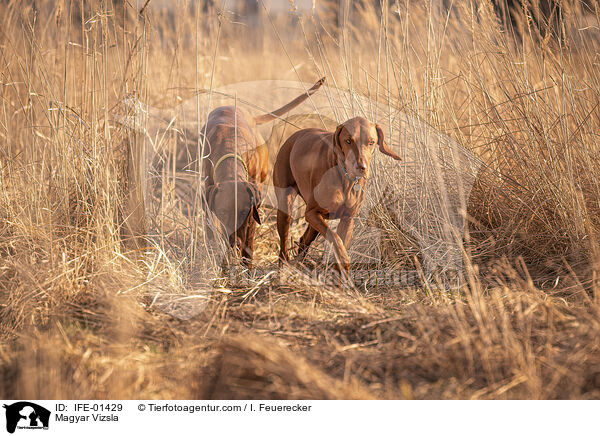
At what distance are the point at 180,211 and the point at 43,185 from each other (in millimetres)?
1139

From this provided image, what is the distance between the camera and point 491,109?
3.37 meters

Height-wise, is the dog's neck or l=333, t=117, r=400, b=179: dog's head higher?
l=333, t=117, r=400, b=179: dog's head

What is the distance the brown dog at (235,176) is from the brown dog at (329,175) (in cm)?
26

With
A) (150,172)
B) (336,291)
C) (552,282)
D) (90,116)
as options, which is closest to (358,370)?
(336,291)

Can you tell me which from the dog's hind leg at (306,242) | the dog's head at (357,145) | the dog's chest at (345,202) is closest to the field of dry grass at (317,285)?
the dog's hind leg at (306,242)

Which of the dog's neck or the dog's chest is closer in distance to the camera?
the dog's chest

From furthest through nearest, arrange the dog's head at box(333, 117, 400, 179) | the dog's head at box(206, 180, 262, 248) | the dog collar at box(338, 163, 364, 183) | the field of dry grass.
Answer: the dog's head at box(206, 180, 262, 248) < the dog collar at box(338, 163, 364, 183) < the dog's head at box(333, 117, 400, 179) < the field of dry grass

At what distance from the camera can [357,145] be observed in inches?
114

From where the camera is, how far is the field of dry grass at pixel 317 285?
198cm

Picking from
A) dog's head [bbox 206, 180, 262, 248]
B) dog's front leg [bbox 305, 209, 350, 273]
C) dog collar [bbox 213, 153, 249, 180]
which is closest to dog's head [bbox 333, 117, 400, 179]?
dog's front leg [bbox 305, 209, 350, 273]

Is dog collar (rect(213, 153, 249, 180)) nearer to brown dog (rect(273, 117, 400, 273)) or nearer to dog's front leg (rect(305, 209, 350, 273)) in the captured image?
brown dog (rect(273, 117, 400, 273))

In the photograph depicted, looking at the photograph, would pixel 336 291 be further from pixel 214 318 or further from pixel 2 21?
pixel 2 21

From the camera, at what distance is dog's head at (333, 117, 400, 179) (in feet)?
9.38
